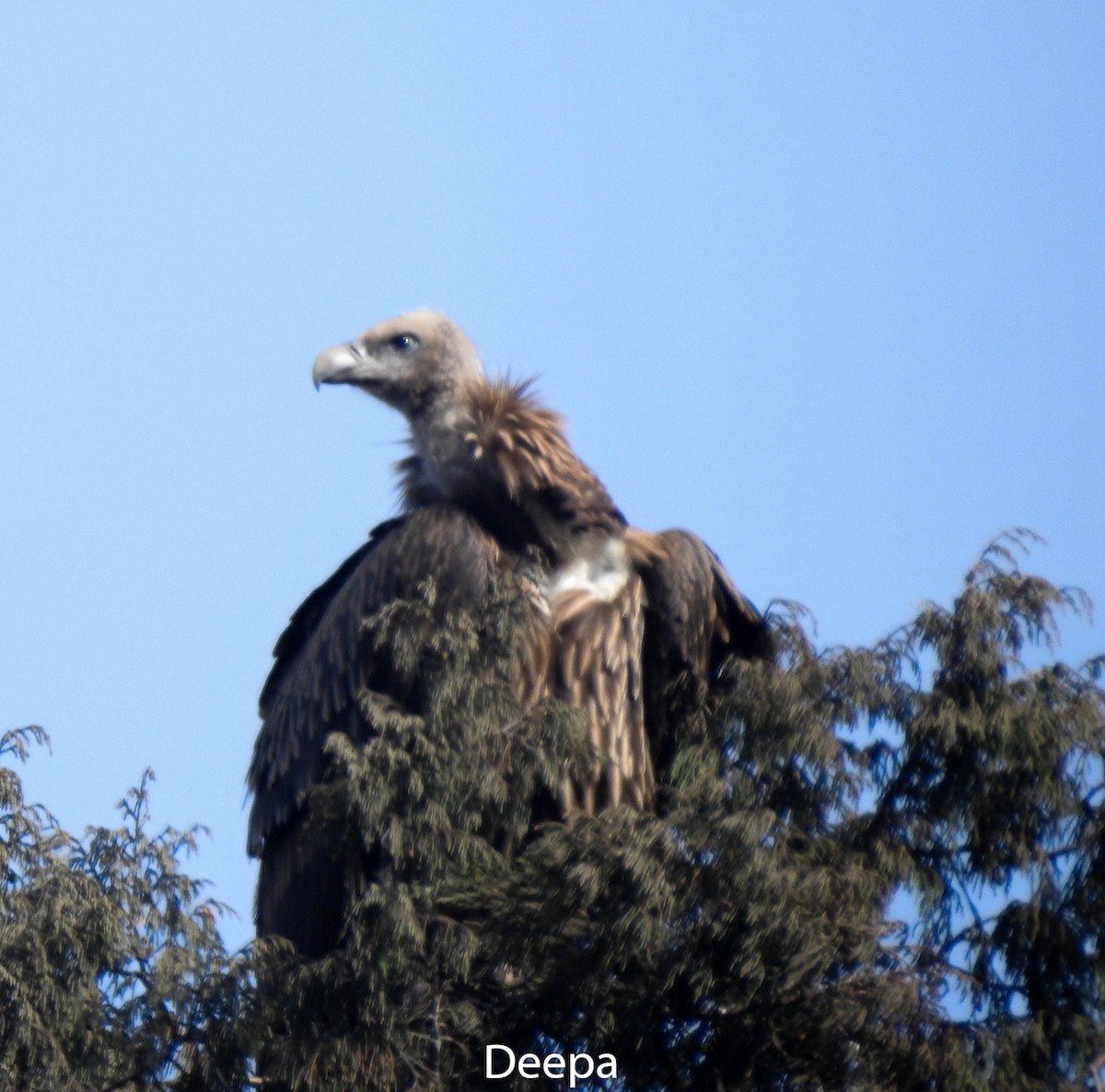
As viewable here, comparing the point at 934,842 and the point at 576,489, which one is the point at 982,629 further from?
the point at 576,489

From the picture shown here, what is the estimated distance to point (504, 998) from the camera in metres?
6.00

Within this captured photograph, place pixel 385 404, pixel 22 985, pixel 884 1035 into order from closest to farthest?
1. pixel 884 1035
2. pixel 22 985
3. pixel 385 404

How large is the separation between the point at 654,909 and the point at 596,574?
252cm

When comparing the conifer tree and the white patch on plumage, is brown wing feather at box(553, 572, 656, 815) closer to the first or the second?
the white patch on plumage

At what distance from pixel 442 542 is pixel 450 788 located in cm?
182

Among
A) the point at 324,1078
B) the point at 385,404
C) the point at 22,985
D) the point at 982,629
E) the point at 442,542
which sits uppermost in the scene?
the point at 385,404

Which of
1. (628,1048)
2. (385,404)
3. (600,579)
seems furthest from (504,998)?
(385,404)

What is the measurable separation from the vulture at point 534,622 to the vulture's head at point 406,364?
47 centimetres

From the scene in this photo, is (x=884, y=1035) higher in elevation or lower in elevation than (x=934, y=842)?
lower

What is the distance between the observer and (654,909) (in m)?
5.64

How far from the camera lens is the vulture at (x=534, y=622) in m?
7.71

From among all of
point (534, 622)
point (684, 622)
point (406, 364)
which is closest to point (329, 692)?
point (534, 622)

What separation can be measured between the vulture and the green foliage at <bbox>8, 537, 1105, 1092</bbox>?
1026 mm

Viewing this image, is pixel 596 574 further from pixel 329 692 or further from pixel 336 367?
pixel 336 367
